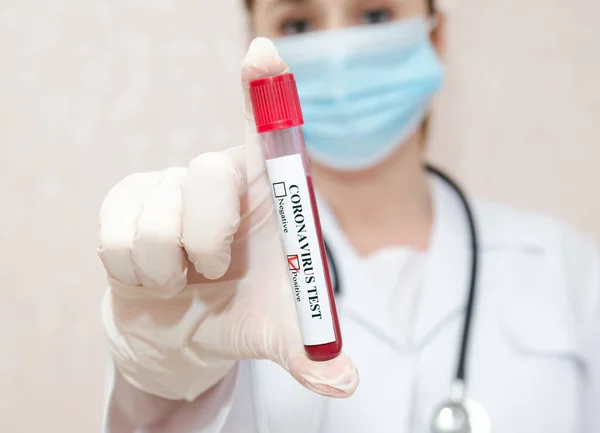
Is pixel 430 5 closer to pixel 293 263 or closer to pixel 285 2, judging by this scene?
pixel 285 2

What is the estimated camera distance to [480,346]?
2.23 feet

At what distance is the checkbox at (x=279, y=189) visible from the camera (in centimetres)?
37

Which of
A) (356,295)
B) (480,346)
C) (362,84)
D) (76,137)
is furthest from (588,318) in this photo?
(76,137)

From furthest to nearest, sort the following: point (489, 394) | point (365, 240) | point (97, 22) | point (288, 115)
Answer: point (97, 22)
point (365, 240)
point (489, 394)
point (288, 115)

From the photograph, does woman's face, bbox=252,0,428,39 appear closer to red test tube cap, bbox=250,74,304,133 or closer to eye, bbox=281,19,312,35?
eye, bbox=281,19,312,35

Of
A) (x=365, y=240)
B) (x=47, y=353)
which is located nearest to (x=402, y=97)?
(x=365, y=240)

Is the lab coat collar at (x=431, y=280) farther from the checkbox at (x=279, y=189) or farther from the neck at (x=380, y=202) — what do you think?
the checkbox at (x=279, y=189)

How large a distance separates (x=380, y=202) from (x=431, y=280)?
159 mm

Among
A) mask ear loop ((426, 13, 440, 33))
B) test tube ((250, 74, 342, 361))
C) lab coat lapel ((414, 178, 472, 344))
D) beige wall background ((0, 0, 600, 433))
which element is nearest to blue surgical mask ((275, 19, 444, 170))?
mask ear loop ((426, 13, 440, 33))

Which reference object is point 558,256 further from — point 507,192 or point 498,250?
point 507,192

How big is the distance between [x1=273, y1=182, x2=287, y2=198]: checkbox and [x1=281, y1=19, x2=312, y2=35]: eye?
1.48ft

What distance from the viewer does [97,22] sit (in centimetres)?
93

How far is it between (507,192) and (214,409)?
2.58 ft

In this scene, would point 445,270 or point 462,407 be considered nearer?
point 462,407
